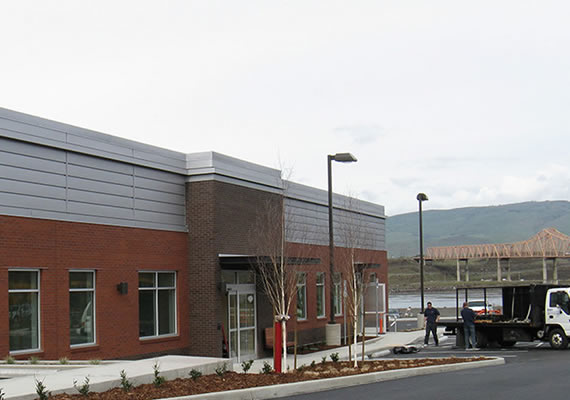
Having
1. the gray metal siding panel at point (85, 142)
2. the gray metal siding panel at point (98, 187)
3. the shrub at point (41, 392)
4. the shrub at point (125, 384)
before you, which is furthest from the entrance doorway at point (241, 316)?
the shrub at point (41, 392)

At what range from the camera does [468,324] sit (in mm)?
Result: 28312

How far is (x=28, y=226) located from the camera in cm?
1814

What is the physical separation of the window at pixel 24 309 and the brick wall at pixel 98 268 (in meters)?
0.16

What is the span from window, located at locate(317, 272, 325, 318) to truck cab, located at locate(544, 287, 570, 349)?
30.3 feet

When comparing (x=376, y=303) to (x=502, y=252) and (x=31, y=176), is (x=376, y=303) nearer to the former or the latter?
(x=31, y=176)

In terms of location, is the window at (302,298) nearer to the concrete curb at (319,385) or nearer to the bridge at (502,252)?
the concrete curb at (319,385)

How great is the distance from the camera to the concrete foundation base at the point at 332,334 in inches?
1171

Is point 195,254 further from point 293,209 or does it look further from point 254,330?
point 293,209

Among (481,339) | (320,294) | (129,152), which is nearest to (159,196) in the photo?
(129,152)

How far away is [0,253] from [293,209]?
14538mm

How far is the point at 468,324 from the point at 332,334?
16.5 ft

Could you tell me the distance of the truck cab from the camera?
27.1m

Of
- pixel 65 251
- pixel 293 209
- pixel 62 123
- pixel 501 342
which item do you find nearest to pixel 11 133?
pixel 62 123

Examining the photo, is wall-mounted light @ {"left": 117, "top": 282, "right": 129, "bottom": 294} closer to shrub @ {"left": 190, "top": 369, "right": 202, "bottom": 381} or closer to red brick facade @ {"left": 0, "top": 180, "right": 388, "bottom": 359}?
red brick facade @ {"left": 0, "top": 180, "right": 388, "bottom": 359}
